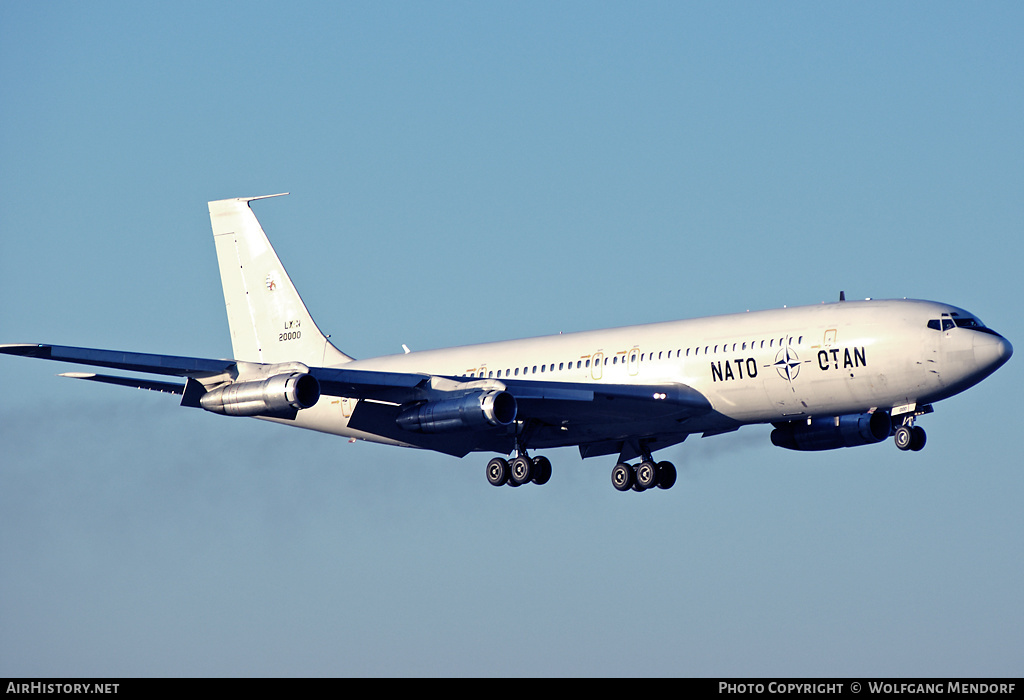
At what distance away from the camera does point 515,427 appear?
61.3 m

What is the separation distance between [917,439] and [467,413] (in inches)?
651

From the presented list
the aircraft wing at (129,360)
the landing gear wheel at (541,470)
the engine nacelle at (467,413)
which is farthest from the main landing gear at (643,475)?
the aircraft wing at (129,360)

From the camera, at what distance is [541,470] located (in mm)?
61344

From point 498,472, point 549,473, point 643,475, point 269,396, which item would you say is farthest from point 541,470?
point 269,396

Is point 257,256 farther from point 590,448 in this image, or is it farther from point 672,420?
point 672,420

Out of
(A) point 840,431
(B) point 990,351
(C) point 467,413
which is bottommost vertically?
(A) point 840,431

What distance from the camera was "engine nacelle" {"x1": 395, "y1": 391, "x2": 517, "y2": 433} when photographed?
5620 centimetres

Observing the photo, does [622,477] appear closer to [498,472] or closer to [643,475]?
[643,475]

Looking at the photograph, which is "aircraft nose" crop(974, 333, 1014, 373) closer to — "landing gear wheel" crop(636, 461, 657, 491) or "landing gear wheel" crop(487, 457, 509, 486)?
"landing gear wheel" crop(636, 461, 657, 491)

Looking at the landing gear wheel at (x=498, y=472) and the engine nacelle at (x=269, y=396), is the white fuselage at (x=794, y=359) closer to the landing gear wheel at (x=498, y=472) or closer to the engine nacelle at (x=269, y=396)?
the landing gear wheel at (x=498, y=472)

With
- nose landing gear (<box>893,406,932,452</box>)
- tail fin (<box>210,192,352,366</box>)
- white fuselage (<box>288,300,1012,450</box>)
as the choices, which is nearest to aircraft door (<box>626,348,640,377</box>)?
white fuselage (<box>288,300,1012,450</box>)

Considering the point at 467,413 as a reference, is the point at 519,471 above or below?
below
